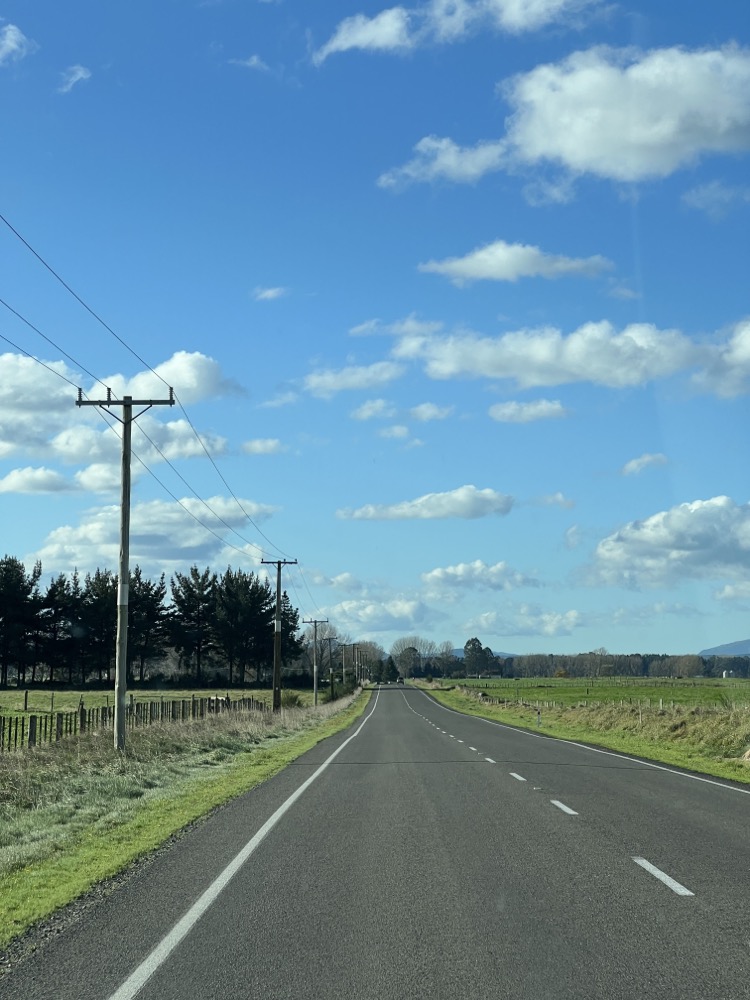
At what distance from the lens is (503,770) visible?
23953 millimetres

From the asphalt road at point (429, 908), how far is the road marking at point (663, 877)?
0.12ft

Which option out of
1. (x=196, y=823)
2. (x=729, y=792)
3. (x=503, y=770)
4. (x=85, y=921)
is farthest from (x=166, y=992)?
(x=503, y=770)

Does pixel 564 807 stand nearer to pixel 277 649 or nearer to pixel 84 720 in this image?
pixel 84 720

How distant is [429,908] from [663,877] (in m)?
2.61

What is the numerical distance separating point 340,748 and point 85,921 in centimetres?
2564

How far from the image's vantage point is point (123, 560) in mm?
28578

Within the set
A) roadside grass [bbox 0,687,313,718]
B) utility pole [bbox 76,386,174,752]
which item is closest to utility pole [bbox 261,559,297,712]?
roadside grass [bbox 0,687,313,718]


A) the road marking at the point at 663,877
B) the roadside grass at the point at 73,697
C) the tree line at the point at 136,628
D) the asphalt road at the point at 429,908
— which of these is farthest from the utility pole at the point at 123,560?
the tree line at the point at 136,628

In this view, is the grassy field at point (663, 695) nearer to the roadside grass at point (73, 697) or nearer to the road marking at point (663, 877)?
the roadside grass at point (73, 697)

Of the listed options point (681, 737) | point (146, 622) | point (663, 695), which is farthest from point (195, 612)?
point (681, 737)

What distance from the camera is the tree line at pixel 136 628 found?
108 m

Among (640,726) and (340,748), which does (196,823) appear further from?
(640,726)

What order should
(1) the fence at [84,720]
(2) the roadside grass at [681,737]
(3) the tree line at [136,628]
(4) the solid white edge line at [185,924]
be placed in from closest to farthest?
(4) the solid white edge line at [185,924]
(1) the fence at [84,720]
(2) the roadside grass at [681,737]
(3) the tree line at [136,628]

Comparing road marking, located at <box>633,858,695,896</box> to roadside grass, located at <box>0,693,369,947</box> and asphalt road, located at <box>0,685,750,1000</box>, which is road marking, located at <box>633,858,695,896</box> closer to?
asphalt road, located at <box>0,685,750,1000</box>
